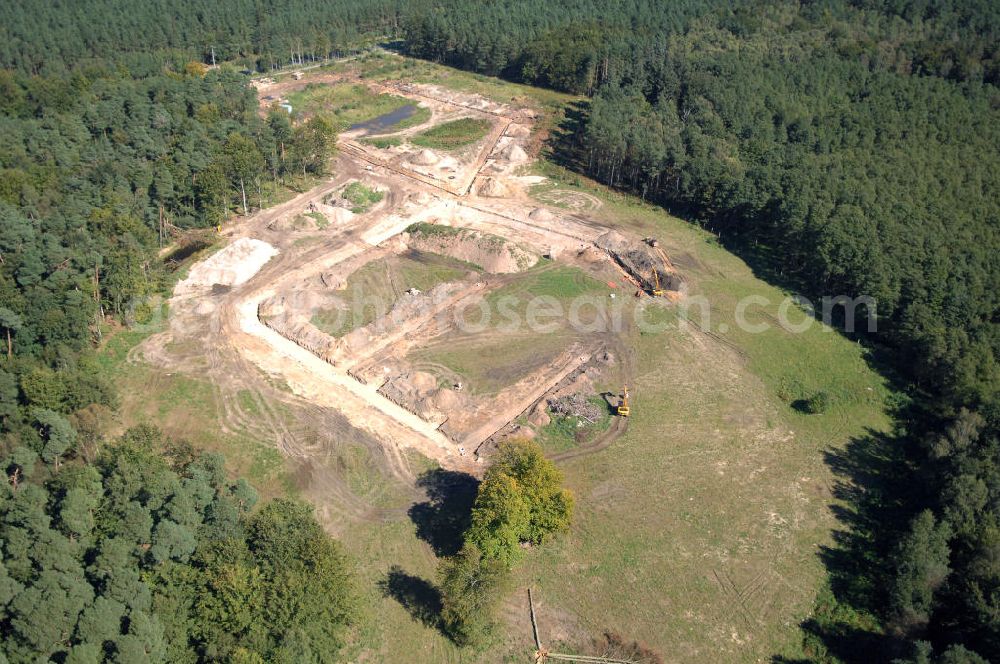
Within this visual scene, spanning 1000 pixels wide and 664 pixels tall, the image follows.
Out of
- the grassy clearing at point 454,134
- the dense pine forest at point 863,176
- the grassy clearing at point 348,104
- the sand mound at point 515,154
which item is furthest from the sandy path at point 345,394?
the grassy clearing at point 348,104

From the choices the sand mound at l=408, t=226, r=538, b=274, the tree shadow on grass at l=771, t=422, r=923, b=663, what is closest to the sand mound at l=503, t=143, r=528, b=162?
the sand mound at l=408, t=226, r=538, b=274

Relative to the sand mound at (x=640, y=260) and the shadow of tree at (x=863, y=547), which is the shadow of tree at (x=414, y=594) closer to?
the shadow of tree at (x=863, y=547)

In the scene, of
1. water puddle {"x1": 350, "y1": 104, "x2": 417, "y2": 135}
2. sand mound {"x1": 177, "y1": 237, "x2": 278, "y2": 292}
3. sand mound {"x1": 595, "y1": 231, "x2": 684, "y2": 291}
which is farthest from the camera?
water puddle {"x1": 350, "y1": 104, "x2": 417, "y2": 135}

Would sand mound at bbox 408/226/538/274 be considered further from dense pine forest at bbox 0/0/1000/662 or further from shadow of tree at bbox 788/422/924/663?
shadow of tree at bbox 788/422/924/663

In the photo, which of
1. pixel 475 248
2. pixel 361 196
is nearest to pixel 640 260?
pixel 475 248

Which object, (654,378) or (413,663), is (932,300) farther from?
(413,663)

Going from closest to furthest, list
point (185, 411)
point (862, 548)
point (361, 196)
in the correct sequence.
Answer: point (862, 548), point (185, 411), point (361, 196)

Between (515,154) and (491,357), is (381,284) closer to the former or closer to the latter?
(491,357)
